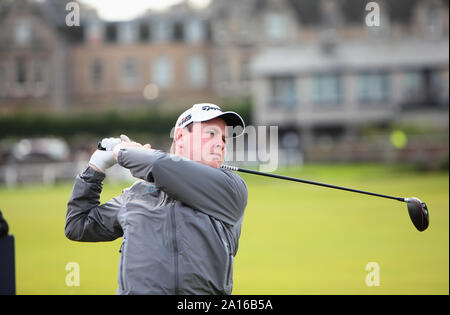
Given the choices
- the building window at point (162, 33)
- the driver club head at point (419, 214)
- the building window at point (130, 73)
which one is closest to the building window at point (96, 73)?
the building window at point (130, 73)

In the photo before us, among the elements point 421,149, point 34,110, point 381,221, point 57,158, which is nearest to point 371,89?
point 421,149

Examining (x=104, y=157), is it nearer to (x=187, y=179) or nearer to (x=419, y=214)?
(x=187, y=179)

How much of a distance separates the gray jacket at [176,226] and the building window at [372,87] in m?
48.6

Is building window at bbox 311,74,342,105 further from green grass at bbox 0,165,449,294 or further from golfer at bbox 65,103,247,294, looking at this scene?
golfer at bbox 65,103,247,294

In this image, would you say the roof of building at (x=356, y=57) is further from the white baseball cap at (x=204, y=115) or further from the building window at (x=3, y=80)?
the white baseball cap at (x=204, y=115)

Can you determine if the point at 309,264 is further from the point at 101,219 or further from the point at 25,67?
the point at 25,67

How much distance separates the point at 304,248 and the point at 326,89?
39.5m

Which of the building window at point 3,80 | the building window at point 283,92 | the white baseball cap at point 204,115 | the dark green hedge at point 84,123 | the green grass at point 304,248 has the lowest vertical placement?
the green grass at point 304,248

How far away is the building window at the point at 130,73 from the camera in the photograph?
61125 mm

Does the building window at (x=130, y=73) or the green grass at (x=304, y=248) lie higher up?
the building window at (x=130, y=73)

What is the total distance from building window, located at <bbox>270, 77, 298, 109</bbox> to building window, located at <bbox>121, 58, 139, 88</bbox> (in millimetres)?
14967

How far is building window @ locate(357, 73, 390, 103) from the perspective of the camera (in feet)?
167

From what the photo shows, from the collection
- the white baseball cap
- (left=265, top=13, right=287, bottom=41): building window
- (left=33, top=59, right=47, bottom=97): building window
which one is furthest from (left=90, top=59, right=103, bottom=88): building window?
the white baseball cap
